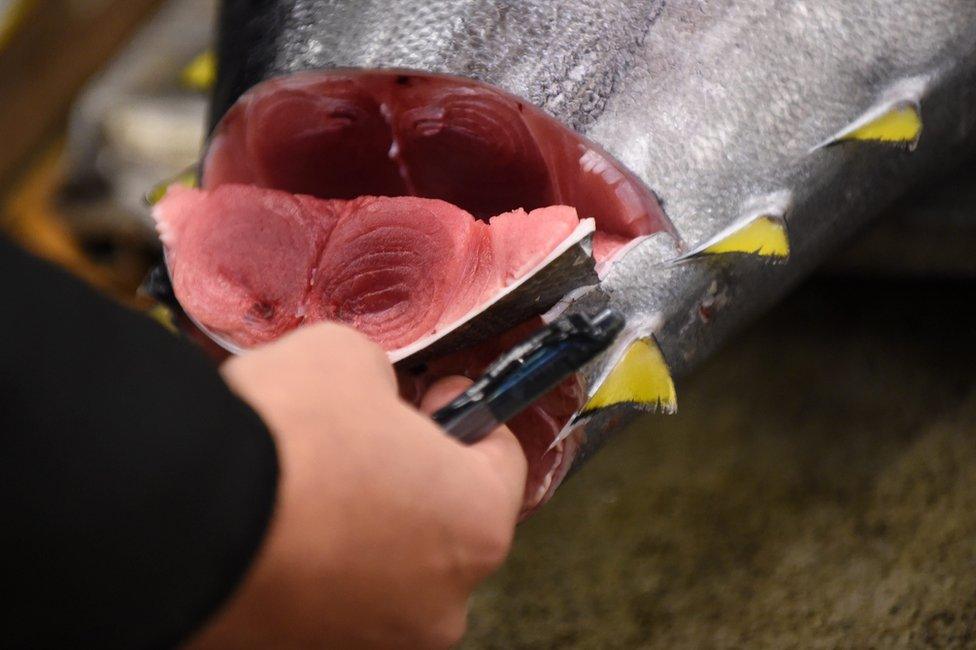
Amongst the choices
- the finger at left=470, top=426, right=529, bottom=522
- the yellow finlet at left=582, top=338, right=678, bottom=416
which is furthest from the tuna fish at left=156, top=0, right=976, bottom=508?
the finger at left=470, top=426, right=529, bottom=522

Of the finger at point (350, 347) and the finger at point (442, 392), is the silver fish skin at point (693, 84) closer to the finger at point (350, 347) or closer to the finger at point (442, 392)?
the finger at point (442, 392)

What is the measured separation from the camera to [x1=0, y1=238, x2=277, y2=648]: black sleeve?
559 millimetres

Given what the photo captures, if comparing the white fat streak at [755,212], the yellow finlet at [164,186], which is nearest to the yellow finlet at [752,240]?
the white fat streak at [755,212]

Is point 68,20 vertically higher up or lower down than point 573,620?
higher up

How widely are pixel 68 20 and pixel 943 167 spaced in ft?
6.58

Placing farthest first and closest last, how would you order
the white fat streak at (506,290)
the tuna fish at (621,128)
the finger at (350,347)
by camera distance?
1. the tuna fish at (621,128)
2. the white fat streak at (506,290)
3. the finger at (350,347)

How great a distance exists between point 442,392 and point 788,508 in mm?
659

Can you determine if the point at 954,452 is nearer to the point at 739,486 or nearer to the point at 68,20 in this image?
the point at 739,486

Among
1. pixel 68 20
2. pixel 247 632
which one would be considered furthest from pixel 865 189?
pixel 68 20

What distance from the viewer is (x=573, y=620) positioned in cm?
121

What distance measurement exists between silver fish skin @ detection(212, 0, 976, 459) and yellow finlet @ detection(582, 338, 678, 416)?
0.02m

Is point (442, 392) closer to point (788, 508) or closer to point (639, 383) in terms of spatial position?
point (639, 383)

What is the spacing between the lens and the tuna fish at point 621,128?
949 mm

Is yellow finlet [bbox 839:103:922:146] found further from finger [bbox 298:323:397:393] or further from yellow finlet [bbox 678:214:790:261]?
finger [bbox 298:323:397:393]
